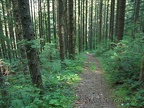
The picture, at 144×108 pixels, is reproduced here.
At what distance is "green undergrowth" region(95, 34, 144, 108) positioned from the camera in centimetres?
560

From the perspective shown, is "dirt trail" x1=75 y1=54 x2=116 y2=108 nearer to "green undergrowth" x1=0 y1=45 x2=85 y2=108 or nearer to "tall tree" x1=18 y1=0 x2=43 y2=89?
"green undergrowth" x1=0 y1=45 x2=85 y2=108

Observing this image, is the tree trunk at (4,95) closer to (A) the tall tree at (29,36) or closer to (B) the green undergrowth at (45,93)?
(B) the green undergrowth at (45,93)

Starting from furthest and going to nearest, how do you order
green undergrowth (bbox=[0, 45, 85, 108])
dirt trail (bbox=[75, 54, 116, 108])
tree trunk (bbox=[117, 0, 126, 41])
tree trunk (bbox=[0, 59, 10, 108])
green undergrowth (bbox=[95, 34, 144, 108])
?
tree trunk (bbox=[117, 0, 126, 41]) < dirt trail (bbox=[75, 54, 116, 108]) < green undergrowth (bbox=[95, 34, 144, 108]) < green undergrowth (bbox=[0, 45, 85, 108]) < tree trunk (bbox=[0, 59, 10, 108])

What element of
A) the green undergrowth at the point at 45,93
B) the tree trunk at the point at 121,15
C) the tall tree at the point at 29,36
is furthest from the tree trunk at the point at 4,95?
the tree trunk at the point at 121,15

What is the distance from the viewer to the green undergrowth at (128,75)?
5.60 m

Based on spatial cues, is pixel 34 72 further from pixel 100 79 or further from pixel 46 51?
pixel 46 51

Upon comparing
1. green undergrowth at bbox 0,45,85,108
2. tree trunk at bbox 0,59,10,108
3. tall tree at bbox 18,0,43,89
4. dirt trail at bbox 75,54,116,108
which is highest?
tall tree at bbox 18,0,43,89

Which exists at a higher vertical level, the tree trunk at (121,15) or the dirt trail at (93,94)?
the tree trunk at (121,15)

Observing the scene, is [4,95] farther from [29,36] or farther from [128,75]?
[128,75]

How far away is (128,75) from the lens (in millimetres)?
7090

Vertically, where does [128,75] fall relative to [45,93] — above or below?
above

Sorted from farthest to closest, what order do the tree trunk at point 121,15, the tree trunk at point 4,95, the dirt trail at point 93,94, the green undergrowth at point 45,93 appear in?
the tree trunk at point 121,15 → the dirt trail at point 93,94 → the green undergrowth at point 45,93 → the tree trunk at point 4,95

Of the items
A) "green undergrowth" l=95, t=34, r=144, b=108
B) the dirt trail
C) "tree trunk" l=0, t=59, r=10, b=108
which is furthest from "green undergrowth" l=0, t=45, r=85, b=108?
"green undergrowth" l=95, t=34, r=144, b=108

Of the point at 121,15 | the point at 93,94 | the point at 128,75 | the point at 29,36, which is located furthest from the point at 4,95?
the point at 121,15
